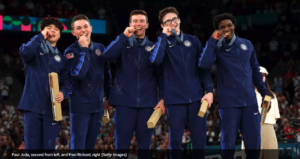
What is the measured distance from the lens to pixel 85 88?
4910mm

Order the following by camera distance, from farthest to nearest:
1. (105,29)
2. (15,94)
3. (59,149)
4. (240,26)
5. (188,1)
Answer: (188,1), (240,26), (105,29), (15,94), (59,149)

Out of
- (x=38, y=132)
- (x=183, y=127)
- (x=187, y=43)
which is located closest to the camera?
(x=38, y=132)

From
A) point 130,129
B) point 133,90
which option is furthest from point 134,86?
point 130,129

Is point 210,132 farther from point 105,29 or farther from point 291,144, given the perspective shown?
point 105,29

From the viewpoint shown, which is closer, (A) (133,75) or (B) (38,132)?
(B) (38,132)

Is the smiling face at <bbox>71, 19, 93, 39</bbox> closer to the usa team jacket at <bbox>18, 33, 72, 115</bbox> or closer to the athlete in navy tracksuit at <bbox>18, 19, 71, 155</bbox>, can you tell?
the athlete in navy tracksuit at <bbox>18, 19, 71, 155</bbox>

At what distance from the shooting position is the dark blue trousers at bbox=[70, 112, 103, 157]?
15.4ft

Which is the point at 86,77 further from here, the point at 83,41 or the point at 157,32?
the point at 157,32

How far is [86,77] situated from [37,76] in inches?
24.9

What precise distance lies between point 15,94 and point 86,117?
12313 millimetres

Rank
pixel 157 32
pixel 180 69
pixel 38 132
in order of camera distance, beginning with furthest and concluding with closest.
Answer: pixel 157 32, pixel 180 69, pixel 38 132

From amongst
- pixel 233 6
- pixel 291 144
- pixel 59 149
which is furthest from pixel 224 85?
pixel 233 6

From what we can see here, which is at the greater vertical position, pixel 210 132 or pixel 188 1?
pixel 188 1

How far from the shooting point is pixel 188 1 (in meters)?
20.7
